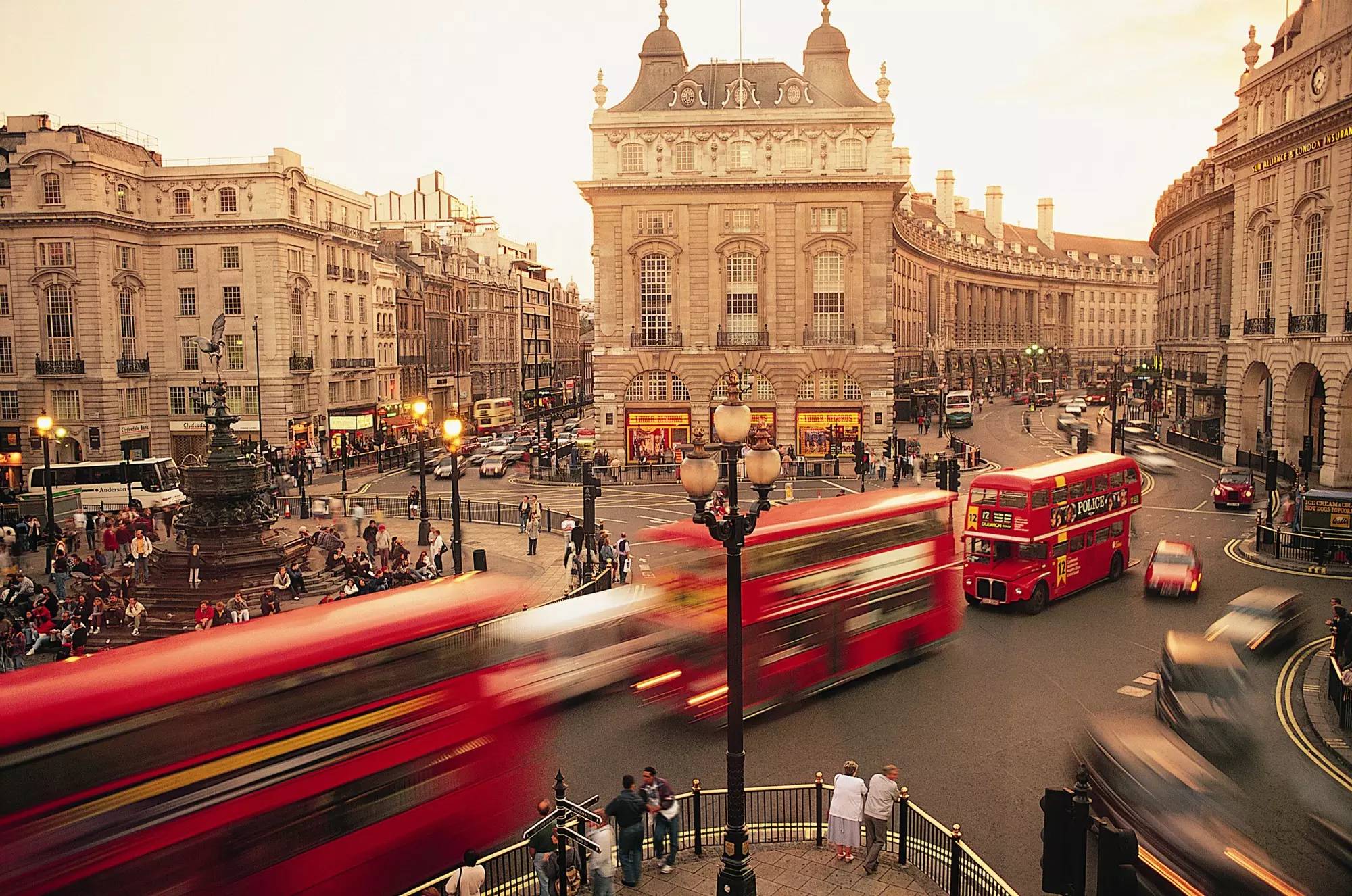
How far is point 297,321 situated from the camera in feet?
200

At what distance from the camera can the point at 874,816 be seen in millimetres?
11891

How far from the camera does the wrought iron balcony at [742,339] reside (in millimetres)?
57125

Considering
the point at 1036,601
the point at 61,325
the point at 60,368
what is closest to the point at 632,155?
the point at 61,325

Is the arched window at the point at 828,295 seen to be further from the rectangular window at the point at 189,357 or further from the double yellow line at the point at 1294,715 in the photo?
the double yellow line at the point at 1294,715

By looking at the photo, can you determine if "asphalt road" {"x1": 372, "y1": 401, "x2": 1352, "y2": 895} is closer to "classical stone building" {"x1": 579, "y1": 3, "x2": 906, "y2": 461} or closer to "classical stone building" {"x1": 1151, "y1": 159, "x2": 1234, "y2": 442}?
"classical stone building" {"x1": 579, "y1": 3, "x2": 906, "y2": 461}

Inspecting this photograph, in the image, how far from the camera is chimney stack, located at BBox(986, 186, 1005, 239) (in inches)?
5172

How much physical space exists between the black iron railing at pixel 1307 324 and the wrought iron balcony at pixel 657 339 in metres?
29.7

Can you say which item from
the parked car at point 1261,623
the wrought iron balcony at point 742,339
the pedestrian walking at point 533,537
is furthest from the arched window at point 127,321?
the parked car at point 1261,623

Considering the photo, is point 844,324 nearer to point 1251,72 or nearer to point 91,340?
point 1251,72

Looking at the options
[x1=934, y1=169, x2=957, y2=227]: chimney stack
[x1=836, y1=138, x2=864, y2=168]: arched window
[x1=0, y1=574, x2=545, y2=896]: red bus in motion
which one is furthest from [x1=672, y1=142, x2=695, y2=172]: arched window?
[x1=934, y1=169, x2=957, y2=227]: chimney stack

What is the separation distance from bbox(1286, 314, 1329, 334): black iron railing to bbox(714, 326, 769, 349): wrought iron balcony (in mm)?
25472

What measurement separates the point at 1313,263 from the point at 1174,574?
994 inches

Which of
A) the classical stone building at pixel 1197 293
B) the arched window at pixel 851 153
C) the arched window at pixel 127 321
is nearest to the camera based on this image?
the arched window at pixel 851 153

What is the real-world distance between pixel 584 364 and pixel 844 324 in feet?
289
